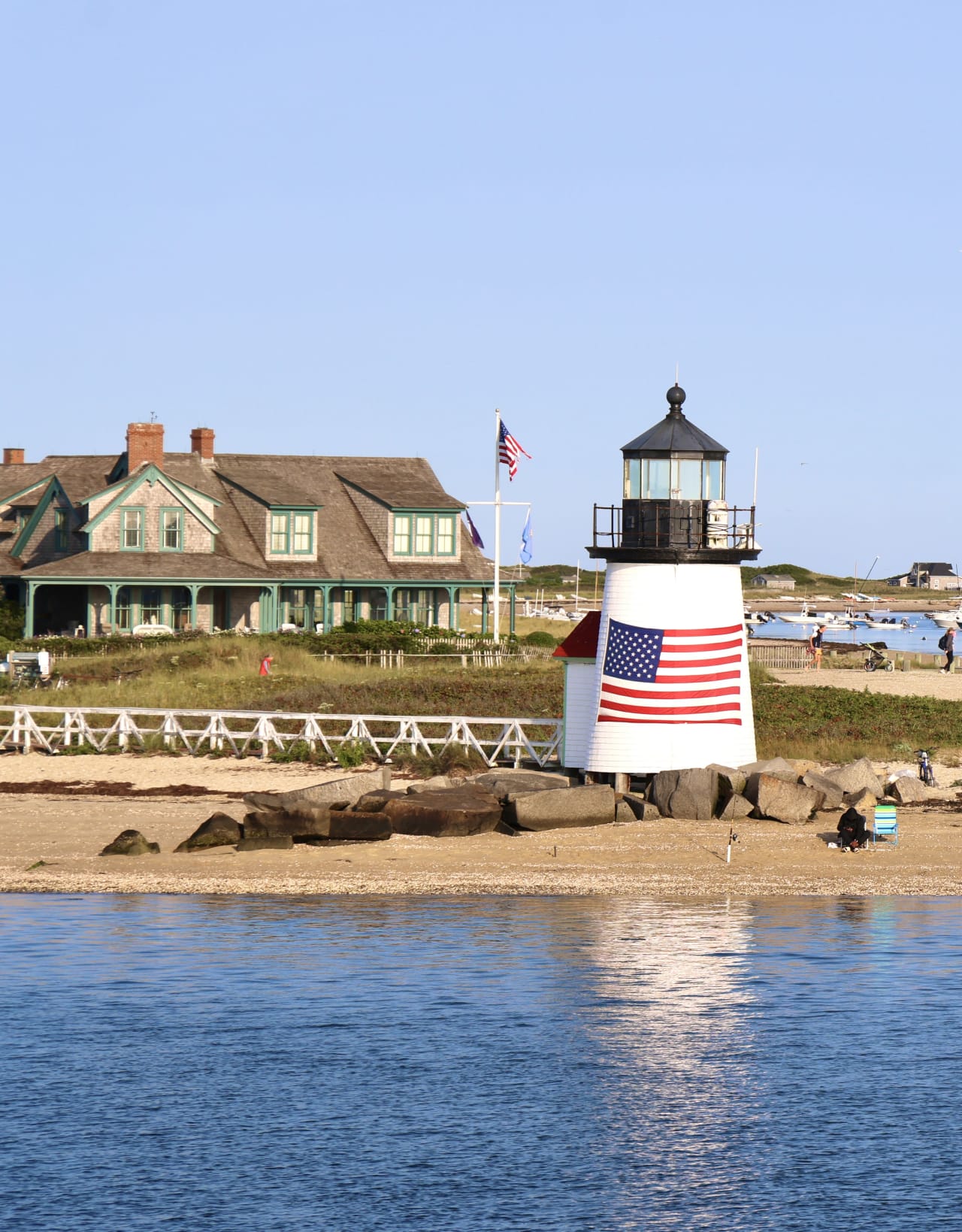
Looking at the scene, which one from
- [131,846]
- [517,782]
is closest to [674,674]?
[517,782]

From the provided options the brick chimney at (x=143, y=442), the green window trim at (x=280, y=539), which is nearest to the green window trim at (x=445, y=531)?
the green window trim at (x=280, y=539)

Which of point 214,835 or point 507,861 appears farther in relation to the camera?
point 214,835

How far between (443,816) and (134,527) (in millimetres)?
30428

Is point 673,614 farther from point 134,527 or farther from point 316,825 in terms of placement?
point 134,527

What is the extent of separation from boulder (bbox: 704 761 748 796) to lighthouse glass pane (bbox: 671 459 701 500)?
13.2 feet

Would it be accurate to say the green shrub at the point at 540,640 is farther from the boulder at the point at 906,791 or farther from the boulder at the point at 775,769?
the boulder at the point at 775,769

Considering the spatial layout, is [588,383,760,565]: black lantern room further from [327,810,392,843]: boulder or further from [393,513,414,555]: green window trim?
[393,513,414,555]: green window trim

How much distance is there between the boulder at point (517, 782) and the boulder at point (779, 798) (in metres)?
2.81

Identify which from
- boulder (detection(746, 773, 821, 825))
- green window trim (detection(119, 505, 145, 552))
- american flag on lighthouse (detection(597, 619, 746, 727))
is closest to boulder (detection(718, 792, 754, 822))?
boulder (detection(746, 773, 821, 825))

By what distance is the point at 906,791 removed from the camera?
92.8 ft

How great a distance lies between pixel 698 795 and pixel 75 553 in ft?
110

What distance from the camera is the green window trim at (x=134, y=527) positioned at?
2096 inches

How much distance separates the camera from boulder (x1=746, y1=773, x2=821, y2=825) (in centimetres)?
2566

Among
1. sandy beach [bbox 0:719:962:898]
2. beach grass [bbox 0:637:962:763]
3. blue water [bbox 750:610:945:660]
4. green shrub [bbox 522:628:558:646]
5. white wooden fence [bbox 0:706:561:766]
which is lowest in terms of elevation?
sandy beach [bbox 0:719:962:898]
